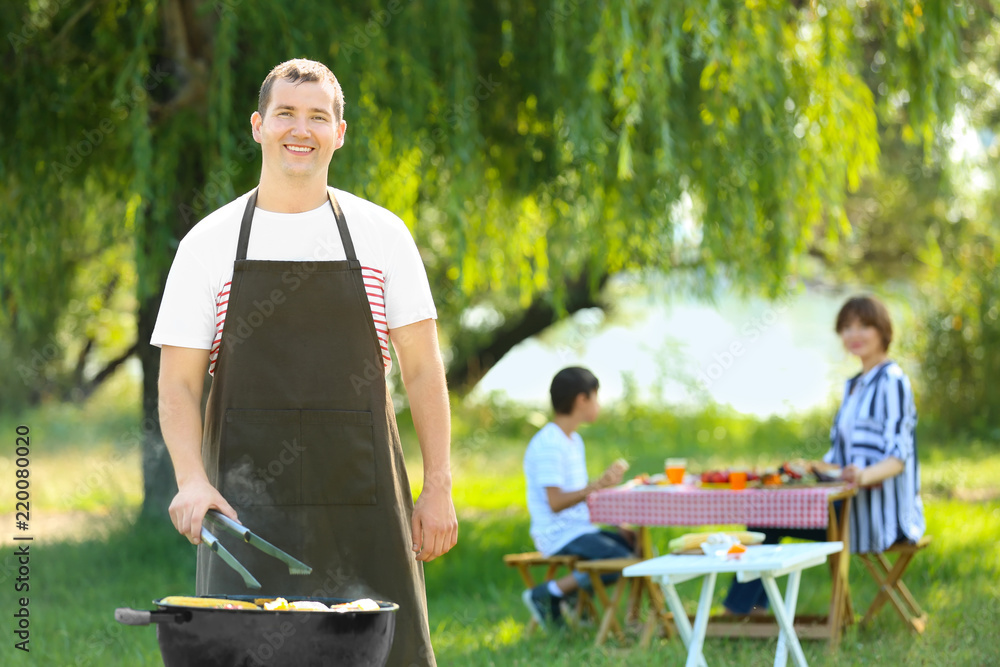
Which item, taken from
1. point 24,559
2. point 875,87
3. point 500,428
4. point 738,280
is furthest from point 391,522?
point 500,428

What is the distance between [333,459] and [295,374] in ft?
0.75

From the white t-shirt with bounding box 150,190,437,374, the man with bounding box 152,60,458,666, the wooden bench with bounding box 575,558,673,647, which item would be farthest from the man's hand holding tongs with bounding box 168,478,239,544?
the wooden bench with bounding box 575,558,673,647

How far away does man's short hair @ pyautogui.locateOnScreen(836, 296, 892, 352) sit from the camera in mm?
5820

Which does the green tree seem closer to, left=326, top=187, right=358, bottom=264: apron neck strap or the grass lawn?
the grass lawn

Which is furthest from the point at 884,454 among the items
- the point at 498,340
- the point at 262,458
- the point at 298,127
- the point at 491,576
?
the point at 498,340

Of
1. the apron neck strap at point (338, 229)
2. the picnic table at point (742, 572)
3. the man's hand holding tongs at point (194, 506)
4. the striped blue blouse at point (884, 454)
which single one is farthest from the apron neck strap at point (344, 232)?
the striped blue blouse at point (884, 454)

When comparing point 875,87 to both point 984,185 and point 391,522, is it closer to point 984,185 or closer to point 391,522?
point 984,185

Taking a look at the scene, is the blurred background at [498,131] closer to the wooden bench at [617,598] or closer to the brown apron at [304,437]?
the wooden bench at [617,598]

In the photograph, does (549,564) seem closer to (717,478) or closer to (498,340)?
(717,478)

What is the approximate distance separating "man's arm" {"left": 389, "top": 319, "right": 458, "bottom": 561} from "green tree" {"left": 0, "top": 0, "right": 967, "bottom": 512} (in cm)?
333

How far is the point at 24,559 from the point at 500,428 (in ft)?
32.1

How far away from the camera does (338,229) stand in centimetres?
288

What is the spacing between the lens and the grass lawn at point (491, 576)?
539cm

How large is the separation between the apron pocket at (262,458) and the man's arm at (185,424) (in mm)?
81
